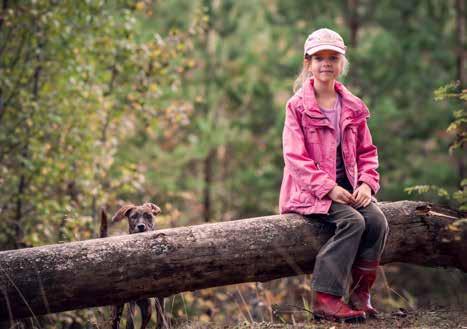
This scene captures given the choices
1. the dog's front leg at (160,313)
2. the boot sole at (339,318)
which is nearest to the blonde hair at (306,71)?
the boot sole at (339,318)

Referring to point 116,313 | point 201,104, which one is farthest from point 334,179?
point 201,104

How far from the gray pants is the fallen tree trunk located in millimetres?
188

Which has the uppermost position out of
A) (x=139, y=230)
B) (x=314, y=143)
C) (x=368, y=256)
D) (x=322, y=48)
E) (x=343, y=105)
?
(x=322, y=48)

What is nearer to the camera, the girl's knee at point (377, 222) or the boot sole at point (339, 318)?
the boot sole at point (339, 318)

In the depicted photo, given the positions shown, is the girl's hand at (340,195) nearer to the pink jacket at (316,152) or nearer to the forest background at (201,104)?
the pink jacket at (316,152)

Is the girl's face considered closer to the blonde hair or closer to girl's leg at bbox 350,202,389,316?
the blonde hair

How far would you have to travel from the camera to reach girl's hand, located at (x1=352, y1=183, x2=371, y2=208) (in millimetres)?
4930

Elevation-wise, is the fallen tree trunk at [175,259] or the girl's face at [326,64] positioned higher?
the girl's face at [326,64]

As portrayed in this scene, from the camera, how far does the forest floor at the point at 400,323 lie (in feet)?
15.0

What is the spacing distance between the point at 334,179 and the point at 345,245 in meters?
0.58

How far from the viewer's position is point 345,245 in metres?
4.71

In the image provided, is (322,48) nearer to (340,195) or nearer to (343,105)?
(343,105)

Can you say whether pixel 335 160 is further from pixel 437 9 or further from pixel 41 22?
pixel 437 9

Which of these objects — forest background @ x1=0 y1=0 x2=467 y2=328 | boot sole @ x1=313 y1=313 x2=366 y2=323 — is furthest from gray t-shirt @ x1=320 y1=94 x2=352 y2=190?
forest background @ x1=0 y1=0 x2=467 y2=328
